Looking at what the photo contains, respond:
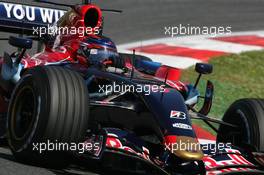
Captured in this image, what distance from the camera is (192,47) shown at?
1297 cm

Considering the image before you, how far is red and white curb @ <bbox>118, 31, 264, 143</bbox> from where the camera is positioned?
1200cm

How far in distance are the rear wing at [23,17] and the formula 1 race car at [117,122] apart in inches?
87.1

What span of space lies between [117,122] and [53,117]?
2.54ft

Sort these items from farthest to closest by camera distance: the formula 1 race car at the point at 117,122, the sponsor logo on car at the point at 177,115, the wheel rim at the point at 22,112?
the wheel rim at the point at 22,112, the sponsor logo on car at the point at 177,115, the formula 1 race car at the point at 117,122

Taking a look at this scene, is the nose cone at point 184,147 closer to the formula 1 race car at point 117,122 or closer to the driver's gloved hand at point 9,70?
the formula 1 race car at point 117,122

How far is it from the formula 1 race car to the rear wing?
87.1 inches

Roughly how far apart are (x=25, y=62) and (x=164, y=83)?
1599 mm

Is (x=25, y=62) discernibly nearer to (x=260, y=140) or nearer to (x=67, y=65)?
(x=67, y=65)

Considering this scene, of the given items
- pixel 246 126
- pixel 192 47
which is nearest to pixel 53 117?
pixel 246 126

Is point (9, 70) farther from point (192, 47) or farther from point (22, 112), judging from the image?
point (192, 47)

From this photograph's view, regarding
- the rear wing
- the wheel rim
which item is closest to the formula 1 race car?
the wheel rim

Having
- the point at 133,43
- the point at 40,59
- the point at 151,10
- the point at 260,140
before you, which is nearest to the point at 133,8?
the point at 151,10

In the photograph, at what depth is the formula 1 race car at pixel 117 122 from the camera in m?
5.75

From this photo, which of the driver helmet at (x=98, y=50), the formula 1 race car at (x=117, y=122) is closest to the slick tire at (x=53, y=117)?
the formula 1 race car at (x=117, y=122)
